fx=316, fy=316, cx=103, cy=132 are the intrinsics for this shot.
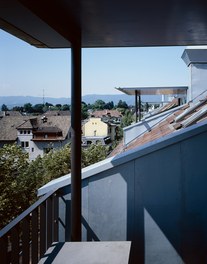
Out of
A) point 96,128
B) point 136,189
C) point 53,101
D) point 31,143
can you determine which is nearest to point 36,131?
point 31,143

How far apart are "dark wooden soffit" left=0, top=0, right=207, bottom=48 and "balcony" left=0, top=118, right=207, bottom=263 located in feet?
2.91

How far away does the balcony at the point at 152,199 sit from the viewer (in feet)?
9.53

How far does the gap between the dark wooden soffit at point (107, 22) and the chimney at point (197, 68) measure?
4748 mm

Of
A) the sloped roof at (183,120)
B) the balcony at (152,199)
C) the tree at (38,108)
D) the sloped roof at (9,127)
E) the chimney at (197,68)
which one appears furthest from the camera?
the tree at (38,108)

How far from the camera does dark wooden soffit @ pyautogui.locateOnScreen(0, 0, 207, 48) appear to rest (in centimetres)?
205

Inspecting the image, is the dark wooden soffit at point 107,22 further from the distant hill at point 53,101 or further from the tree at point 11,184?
the tree at point 11,184

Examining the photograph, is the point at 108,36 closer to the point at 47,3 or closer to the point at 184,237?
the point at 47,3

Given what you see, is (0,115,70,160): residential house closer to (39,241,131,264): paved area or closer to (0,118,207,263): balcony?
(0,118,207,263): balcony

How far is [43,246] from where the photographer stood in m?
2.62

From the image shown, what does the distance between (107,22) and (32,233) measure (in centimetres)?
173

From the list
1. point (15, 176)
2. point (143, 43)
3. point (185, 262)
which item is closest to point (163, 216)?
point (185, 262)

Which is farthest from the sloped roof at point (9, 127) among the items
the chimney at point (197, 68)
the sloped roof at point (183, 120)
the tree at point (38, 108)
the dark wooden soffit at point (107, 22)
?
the dark wooden soffit at point (107, 22)

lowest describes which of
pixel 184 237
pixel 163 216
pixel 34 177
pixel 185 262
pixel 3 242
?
pixel 34 177

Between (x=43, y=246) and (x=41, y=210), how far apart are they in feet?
0.96
